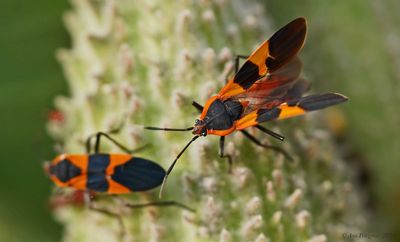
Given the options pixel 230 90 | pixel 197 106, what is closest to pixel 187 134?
pixel 197 106

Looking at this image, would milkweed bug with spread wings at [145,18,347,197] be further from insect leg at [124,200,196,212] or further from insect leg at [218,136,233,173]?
insect leg at [124,200,196,212]

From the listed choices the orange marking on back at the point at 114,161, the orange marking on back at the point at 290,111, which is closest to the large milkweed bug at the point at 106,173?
the orange marking on back at the point at 114,161

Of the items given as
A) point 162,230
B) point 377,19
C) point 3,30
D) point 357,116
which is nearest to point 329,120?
point 357,116

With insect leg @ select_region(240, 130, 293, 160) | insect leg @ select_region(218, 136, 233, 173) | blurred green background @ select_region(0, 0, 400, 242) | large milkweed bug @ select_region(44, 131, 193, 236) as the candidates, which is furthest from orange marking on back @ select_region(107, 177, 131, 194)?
blurred green background @ select_region(0, 0, 400, 242)

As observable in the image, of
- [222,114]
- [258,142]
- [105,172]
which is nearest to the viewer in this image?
[222,114]

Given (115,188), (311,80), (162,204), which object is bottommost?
(162,204)

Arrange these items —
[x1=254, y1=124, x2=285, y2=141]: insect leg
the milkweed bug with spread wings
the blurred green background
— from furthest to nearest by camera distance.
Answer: the blurred green background
[x1=254, y1=124, x2=285, y2=141]: insect leg
the milkweed bug with spread wings

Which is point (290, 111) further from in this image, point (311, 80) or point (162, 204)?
point (311, 80)
